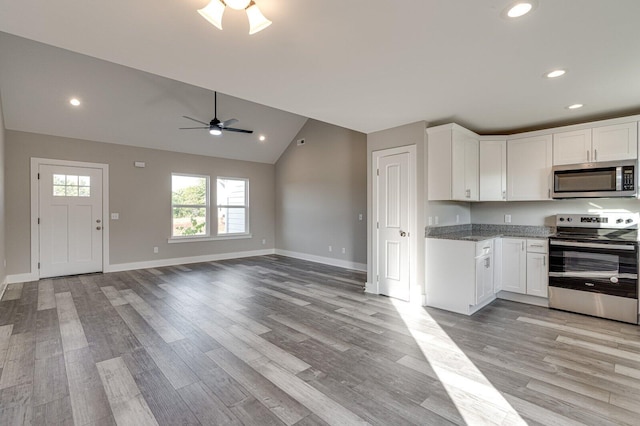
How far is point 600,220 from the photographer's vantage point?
13.0 feet

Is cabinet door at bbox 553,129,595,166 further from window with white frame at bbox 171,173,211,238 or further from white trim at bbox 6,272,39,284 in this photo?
white trim at bbox 6,272,39,284

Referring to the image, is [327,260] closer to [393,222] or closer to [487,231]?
[393,222]

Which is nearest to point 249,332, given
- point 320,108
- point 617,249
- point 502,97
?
point 320,108

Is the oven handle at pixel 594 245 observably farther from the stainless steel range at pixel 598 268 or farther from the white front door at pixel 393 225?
the white front door at pixel 393 225

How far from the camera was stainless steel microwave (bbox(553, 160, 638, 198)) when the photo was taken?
354cm

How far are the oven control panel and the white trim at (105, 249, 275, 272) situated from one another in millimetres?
6492

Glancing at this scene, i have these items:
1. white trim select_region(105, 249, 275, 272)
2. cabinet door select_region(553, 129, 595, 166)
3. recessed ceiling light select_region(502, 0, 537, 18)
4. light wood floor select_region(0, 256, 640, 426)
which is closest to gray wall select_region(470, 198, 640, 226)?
cabinet door select_region(553, 129, 595, 166)

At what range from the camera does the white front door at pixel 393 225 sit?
4.21 m

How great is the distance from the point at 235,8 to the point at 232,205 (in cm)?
648

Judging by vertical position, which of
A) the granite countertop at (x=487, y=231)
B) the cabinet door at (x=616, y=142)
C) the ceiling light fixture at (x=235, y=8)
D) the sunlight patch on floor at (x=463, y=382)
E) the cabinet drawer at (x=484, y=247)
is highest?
the ceiling light fixture at (x=235, y=8)

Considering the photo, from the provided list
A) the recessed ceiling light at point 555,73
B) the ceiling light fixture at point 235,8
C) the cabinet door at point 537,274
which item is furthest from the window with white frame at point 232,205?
the recessed ceiling light at point 555,73

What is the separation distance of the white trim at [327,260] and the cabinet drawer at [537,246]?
2.87 meters

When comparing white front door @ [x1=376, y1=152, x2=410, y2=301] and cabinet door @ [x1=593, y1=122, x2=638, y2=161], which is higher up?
cabinet door @ [x1=593, y1=122, x2=638, y2=161]

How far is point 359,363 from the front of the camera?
2.51m
